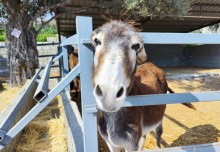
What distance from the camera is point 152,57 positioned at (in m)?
14.4

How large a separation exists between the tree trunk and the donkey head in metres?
5.39

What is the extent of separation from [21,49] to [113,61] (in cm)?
575

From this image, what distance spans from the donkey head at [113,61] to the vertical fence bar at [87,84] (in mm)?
55

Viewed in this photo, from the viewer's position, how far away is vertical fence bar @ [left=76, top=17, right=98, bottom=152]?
130 centimetres

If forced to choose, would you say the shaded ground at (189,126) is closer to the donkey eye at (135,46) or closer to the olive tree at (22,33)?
the donkey eye at (135,46)

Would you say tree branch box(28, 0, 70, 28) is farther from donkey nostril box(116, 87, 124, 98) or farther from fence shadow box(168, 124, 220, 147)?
donkey nostril box(116, 87, 124, 98)

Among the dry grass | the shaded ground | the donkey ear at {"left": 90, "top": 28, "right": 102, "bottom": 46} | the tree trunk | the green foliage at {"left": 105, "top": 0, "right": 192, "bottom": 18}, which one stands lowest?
the shaded ground

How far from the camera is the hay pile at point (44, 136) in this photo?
2.48 m

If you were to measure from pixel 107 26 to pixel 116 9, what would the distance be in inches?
163

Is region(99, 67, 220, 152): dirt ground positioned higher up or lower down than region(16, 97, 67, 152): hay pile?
lower down

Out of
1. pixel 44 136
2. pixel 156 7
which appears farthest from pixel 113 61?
pixel 156 7

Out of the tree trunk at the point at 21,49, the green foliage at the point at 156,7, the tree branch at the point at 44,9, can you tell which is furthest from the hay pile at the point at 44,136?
the tree trunk at the point at 21,49

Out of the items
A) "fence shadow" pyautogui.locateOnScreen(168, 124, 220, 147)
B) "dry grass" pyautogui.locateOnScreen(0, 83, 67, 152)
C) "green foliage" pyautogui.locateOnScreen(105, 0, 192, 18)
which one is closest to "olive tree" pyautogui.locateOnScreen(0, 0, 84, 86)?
"green foliage" pyautogui.locateOnScreen(105, 0, 192, 18)

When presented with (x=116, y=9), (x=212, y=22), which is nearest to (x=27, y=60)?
(x=116, y=9)
